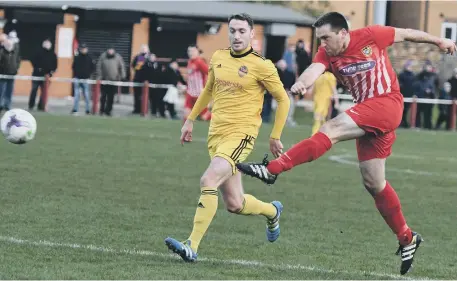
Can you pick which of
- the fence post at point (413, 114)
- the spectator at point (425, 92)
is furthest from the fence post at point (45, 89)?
the spectator at point (425, 92)

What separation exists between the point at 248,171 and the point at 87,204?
15.0 feet

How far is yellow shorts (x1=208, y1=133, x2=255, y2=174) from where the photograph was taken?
9.91 meters

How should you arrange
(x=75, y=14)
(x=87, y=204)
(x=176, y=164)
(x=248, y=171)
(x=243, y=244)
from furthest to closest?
(x=75, y=14) < (x=176, y=164) < (x=87, y=204) < (x=243, y=244) < (x=248, y=171)

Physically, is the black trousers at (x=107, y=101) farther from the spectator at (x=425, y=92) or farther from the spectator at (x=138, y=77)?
the spectator at (x=425, y=92)

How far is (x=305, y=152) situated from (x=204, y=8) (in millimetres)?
35267

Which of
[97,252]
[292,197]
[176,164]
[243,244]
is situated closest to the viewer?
[97,252]

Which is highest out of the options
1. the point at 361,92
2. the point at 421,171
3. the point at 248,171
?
the point at 361,92

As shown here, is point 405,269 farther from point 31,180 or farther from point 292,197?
point 31,180

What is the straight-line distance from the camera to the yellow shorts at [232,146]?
390 inches

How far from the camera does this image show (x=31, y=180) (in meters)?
15.2

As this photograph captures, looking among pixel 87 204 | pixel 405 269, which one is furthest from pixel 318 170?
pixel 405 269

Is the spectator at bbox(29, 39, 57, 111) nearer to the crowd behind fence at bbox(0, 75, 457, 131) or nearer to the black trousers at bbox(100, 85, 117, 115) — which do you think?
the crowd behind fence at bbox(0, 75, 457, 131)

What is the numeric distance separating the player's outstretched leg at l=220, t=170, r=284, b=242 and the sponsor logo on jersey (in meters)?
1.39

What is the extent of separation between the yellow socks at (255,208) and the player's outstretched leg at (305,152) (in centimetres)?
139
